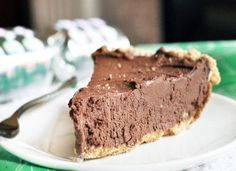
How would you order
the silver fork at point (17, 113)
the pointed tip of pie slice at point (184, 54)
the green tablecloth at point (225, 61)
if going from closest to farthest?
the silver fork at point (17, 113) → the pointed tip of pie slice at point (184, 54) → the green tablecloth at point (225, 61)

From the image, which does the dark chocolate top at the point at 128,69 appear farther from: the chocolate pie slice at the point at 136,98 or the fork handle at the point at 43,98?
the fork handle at the point at 43,98

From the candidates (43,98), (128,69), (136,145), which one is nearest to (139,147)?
(136,145)

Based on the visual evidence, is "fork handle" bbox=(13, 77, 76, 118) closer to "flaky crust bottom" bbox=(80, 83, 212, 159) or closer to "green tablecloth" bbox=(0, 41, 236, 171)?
"flaky crust bottom" bbox=(80, 83, 212, 159)

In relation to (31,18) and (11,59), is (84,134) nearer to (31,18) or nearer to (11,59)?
(11,59)

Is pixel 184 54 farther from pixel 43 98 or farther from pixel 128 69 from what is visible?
pixel 43 98

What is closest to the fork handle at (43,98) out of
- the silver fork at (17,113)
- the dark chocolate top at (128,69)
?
the silver fork at (17,113)

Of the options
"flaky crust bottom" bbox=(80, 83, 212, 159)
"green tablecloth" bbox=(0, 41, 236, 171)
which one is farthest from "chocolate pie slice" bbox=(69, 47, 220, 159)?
"green tablecloth" bbox=(0, 41, 236, 171)
